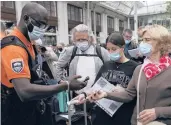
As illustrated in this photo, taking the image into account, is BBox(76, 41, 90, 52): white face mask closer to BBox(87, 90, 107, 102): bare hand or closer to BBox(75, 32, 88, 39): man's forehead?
BBox(75, 32, 88, 39): man's forehead

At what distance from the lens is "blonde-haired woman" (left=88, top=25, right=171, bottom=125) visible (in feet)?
6.91

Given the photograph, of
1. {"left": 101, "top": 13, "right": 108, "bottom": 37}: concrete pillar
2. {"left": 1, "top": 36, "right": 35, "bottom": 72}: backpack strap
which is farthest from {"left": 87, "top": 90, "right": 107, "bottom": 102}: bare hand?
{"left": 101, "top": 13, "right": 108, "bottom": 37}: concrete pillar

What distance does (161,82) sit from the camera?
2.14m

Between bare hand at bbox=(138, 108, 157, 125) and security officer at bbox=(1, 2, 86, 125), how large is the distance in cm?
53

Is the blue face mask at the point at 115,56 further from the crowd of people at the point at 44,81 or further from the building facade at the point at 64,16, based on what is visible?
the building facade at the point at 64,16

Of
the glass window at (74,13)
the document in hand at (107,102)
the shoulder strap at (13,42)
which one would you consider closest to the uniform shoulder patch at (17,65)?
the shoulder strap at (13,42)

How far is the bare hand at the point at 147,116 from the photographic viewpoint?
2076 mm

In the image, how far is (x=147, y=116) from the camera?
2.08 metres

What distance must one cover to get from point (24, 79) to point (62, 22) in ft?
61.8

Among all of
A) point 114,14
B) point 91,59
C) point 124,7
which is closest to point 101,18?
point 114,14

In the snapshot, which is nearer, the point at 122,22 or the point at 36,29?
the point at 36,29

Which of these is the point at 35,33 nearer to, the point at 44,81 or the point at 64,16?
the point at 44,81

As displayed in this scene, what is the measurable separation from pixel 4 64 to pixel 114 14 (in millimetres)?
34839

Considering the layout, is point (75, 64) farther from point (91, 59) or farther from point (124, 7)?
point (124, 7)
